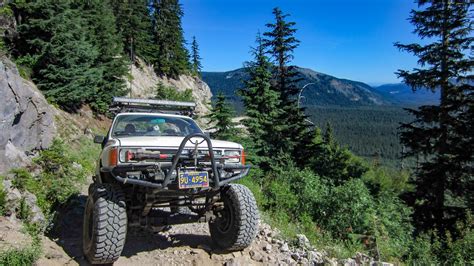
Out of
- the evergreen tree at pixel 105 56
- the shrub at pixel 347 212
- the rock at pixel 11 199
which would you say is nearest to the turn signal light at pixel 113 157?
the rock at pixel 11 199

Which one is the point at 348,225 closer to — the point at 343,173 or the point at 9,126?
the point at 9,126

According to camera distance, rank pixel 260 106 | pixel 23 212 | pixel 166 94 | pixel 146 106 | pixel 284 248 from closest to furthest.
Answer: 1. pixel 23 212
2. pixel 284 248
3. pixel 146 106
4. pixel 260 106
5. pixel 166 94

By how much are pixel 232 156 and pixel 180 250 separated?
1.79 m

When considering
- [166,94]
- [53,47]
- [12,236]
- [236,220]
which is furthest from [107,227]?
[166,94]

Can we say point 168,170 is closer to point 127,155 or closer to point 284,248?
point 127,155

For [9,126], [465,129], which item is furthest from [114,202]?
[465,129]

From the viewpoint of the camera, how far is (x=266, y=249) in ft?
18.3

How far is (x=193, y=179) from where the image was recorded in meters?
4.25

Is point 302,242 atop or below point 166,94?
below

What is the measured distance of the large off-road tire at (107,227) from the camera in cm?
423

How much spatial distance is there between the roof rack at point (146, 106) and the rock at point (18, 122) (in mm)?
2695

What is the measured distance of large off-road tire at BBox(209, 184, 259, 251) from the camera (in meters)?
5.07

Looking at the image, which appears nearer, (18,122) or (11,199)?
(11,199)

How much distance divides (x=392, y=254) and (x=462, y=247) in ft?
5.99
